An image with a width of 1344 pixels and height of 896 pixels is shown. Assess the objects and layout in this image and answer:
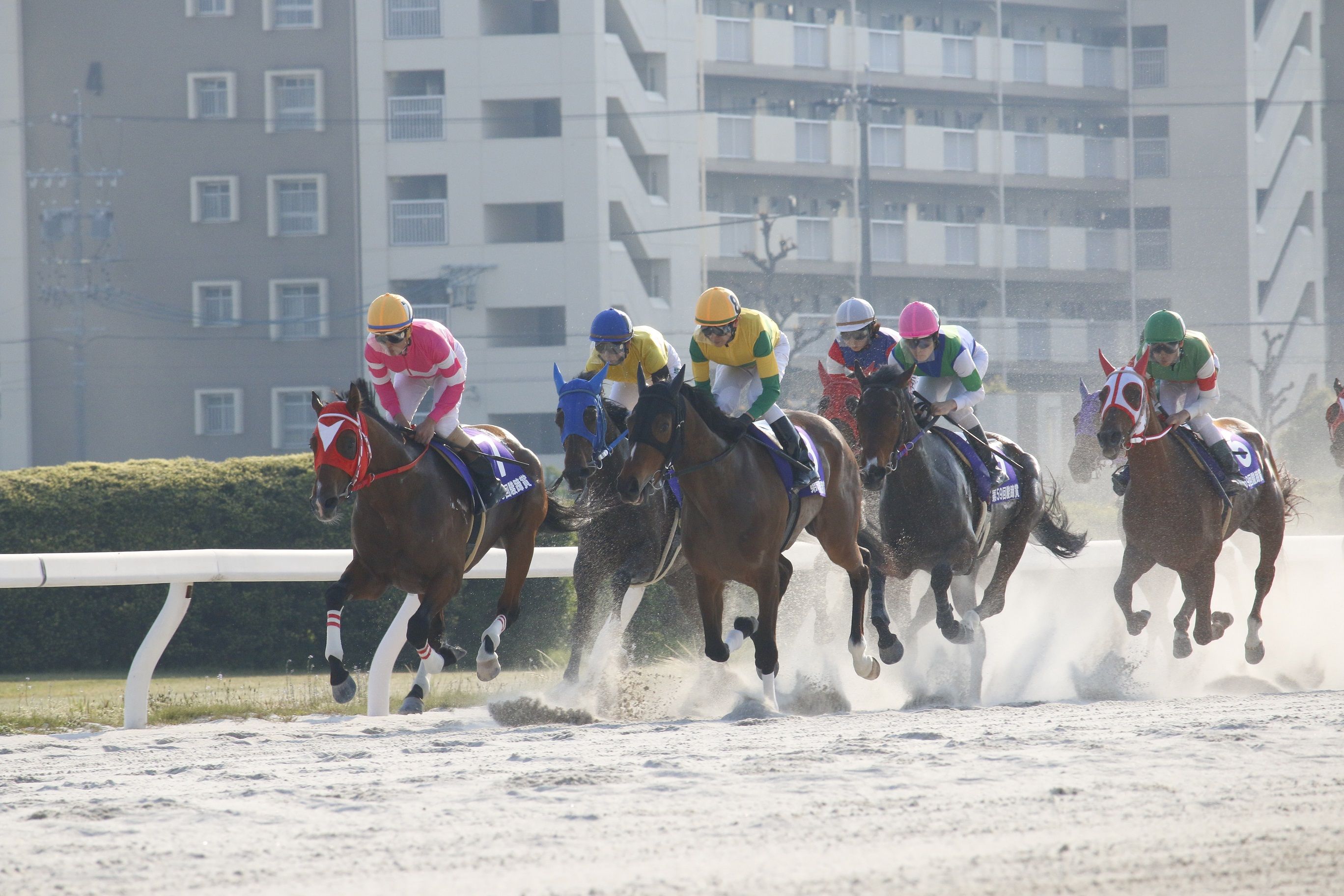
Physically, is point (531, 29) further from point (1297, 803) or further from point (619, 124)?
point (1297, 803)

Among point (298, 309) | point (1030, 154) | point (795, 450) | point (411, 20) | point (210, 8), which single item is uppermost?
point (210, 8)

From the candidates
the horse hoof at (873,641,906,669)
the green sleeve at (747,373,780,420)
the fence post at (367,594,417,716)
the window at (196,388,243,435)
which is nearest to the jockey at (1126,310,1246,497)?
the horse hoof at (873,641,906,669)

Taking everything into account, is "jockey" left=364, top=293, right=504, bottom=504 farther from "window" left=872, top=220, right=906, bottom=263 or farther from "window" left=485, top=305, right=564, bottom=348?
"window" left=872, top=220, right=906, bottom=263

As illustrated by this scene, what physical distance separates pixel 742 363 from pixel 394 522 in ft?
5.88

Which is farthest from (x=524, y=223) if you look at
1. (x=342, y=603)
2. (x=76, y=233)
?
(x=342, y=603)

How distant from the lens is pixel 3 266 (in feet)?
103

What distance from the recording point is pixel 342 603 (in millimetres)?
6355

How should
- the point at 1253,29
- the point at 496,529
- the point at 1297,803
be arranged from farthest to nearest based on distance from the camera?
the point at 1253,29 → the point at 496,529 → the point at 1297,803

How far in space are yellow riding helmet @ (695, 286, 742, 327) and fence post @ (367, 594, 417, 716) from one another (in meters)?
1.98

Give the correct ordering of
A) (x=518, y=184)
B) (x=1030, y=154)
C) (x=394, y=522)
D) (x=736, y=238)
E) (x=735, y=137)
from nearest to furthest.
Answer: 1. (x=394, y=522)
2. (x=518, y=184)
3. (x=736, y=238)
4. (x=735, y=137)
5. (x=1030, y=154)

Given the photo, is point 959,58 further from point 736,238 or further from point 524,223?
point 524,223

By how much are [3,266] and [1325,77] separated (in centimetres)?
3140

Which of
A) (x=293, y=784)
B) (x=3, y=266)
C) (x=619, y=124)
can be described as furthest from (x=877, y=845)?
(x=3, y=266)

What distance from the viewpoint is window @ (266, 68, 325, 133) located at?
102 ft
